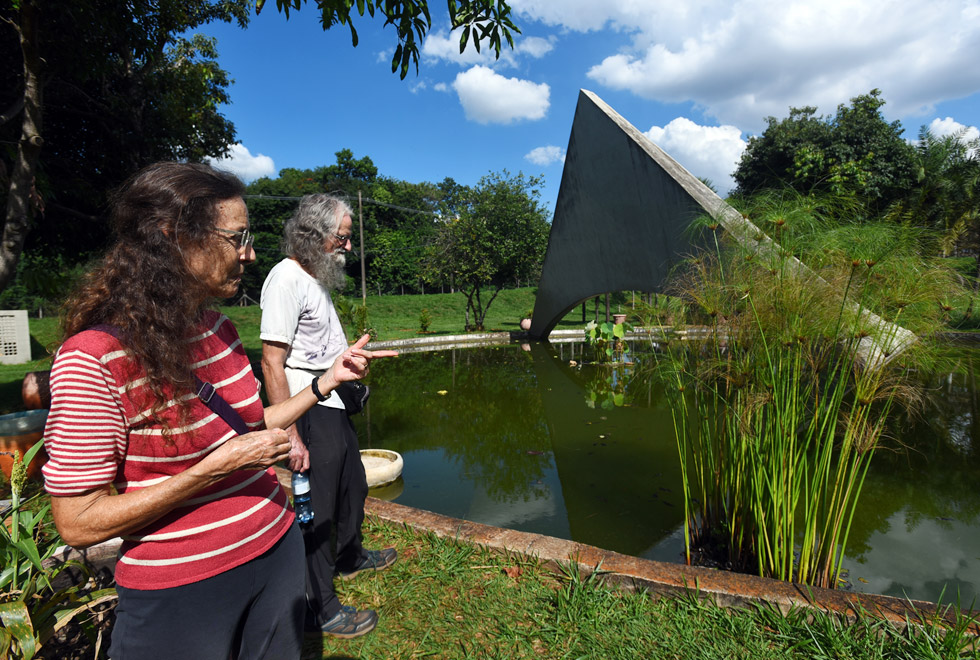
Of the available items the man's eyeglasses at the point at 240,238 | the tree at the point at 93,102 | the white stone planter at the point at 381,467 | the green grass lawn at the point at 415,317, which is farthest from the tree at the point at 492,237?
the man's eyeglasses at the point at 240,238

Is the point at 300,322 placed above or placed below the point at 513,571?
above

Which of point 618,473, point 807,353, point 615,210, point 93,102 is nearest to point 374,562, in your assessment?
point 807,353

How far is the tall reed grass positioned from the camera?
188cm

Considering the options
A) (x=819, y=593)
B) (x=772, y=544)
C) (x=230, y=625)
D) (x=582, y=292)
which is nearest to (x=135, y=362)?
(x=230, y=625)

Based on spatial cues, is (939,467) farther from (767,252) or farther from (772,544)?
(767,252)

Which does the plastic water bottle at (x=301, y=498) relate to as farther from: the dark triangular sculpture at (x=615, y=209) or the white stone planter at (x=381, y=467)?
the dark triangular sculpture at (x=615, y=209)

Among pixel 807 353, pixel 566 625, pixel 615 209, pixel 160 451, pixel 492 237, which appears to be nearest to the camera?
pixel 160 451

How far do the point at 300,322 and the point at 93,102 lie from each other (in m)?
5.25

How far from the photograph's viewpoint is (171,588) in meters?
0.92

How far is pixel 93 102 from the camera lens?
16.8 feet

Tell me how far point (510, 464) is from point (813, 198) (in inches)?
106

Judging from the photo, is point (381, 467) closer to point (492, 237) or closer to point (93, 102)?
point (93, 102)

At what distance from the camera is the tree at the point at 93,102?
313 cm

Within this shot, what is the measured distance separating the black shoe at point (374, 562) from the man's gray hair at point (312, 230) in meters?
1.25
